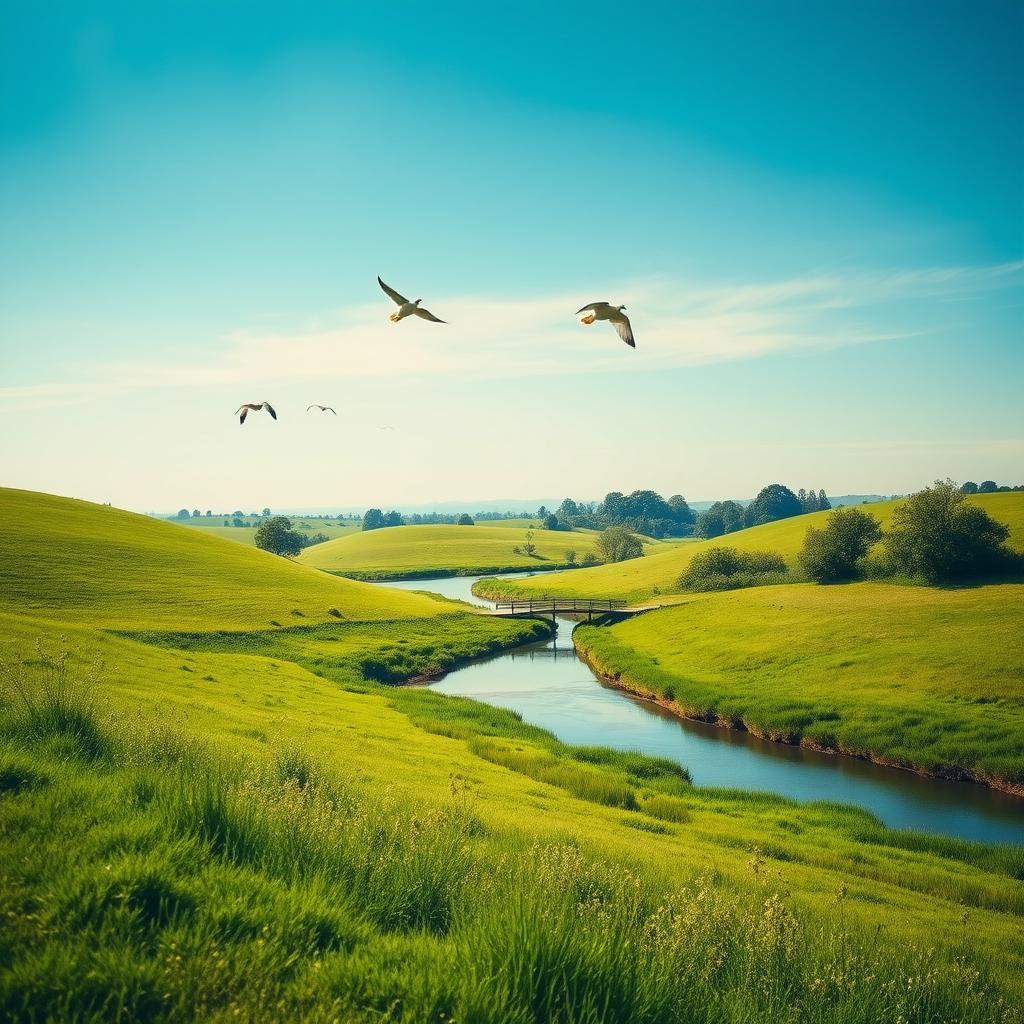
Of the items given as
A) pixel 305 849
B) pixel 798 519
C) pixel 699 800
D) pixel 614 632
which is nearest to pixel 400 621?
pixel 614 632

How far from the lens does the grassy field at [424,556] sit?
508 feet

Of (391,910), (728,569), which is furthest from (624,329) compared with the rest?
(728,569)

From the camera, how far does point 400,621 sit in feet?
223

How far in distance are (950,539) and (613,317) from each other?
53320mm

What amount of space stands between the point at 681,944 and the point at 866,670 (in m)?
39.5

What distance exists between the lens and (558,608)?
3159 inches

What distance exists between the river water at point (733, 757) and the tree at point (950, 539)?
2977cm

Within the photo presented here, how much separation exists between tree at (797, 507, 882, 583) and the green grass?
6792 mm

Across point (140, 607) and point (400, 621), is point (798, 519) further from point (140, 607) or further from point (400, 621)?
point (140, 607)

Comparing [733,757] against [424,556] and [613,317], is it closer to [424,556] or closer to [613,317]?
[613,317]

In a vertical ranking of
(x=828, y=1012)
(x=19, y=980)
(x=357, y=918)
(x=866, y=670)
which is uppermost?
(x=19, y=980)

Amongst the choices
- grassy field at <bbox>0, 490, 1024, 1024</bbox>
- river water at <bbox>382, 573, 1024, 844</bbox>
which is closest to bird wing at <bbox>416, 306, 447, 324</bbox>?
grassy field at <bbox>0, 490, 1024, 1024</bbox>

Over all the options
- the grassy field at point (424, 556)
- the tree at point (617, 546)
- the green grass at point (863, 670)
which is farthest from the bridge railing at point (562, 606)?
the grassy field at point (424, 556)

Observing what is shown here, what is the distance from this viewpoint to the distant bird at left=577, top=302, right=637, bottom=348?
47.2 feet
